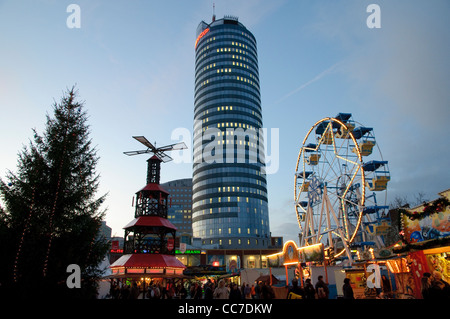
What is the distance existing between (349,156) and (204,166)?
8250 centimetres

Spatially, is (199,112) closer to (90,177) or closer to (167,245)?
(167,245)

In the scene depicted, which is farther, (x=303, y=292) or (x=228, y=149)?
(x=228, y=149)

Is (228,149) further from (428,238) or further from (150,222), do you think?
(428,238)

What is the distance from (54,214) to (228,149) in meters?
101

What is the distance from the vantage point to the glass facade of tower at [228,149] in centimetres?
10819

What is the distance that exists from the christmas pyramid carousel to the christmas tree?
13097mm

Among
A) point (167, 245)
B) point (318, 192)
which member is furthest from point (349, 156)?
point (167, 245)

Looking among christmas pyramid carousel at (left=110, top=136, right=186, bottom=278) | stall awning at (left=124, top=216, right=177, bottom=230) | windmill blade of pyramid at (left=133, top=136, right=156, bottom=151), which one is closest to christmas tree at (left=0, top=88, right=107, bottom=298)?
christmas pyramid carousel at (left=110, top=136, right=186, bottom=278)

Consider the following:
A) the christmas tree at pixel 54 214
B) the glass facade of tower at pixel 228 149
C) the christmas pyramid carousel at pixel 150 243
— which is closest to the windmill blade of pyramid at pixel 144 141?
the christmas pyramid carousel at pixel 150 243

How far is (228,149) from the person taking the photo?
374 feet

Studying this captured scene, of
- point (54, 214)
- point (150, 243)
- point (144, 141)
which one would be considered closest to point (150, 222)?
point (150, 243)

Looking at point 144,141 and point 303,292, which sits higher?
point 144,141

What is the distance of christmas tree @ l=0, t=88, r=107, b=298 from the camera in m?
12.3
